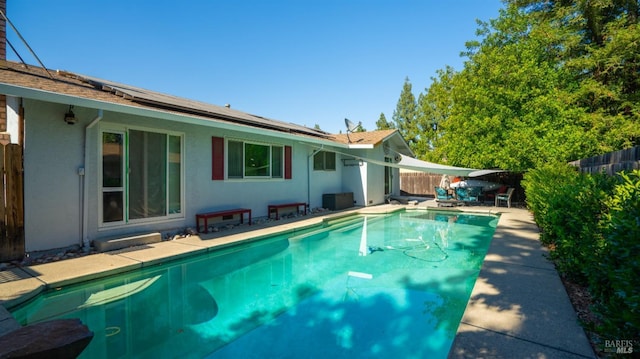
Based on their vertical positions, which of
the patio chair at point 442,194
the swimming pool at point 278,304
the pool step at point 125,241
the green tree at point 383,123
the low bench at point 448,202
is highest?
the green tree at point 383,123

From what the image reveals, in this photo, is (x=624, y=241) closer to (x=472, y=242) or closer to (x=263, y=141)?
(x=472, y=242)

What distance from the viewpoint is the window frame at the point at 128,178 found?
22.1ft

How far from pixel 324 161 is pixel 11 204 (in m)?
10.6

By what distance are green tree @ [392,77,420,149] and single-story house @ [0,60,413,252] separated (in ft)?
102

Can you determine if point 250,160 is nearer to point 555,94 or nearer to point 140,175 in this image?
point 140,175

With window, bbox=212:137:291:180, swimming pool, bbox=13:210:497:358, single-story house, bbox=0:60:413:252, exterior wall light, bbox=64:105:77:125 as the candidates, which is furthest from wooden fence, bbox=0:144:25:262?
window, bbox=212:137:291:180

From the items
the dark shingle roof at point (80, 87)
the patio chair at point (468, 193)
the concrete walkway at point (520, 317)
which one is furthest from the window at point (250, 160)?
the patio chair at point (468, 193)

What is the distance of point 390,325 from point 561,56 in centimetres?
1932

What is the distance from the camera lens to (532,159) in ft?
45.5

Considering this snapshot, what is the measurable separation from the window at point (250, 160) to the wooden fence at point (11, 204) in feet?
14.2

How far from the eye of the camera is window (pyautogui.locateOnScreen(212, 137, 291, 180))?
30.9 feet

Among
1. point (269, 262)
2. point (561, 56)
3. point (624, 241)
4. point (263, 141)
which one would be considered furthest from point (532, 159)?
point (624, 241)

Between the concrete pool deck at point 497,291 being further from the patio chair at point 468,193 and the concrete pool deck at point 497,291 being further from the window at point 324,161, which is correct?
the patio chair at point 468,193

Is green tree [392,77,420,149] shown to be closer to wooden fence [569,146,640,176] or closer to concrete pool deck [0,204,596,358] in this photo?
concrete pool deck [0,204,596,358]
